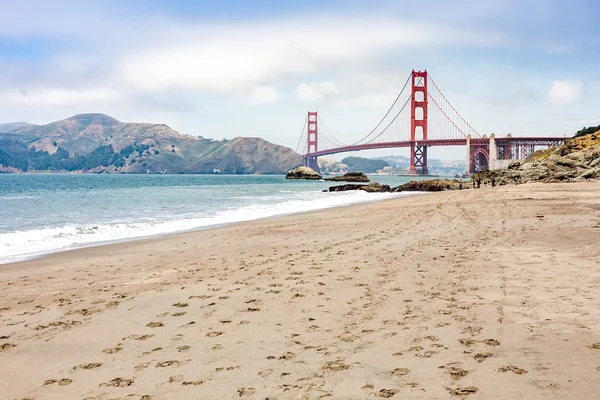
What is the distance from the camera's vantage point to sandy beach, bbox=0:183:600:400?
331 cm

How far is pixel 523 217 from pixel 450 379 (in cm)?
1153

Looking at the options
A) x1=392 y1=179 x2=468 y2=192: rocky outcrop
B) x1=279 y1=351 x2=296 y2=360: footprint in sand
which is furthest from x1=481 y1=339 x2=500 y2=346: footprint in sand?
x1=392 y1=179 x2=468 y2=192: rocky outcrop

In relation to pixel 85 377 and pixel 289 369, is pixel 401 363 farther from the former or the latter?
pixel 85 377

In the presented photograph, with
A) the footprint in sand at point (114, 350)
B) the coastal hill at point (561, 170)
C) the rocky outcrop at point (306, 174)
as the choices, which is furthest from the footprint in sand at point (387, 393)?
the rocky outcrop at point (306, 174)

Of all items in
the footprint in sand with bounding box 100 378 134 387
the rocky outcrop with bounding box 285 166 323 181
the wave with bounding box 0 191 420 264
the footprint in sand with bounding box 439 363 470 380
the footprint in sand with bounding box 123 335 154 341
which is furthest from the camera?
the rocky outcrop with bounding box 285 166 323 181

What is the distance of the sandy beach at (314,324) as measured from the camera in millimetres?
3312

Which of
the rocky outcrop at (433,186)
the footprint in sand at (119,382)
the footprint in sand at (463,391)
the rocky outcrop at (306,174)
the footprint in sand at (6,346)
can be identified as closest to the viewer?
the footprint in sand at (463,391)

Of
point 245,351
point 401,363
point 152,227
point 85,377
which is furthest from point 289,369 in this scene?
point 152,227

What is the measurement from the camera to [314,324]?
4.64 meters

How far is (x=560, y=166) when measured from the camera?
115ft

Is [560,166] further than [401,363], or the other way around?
[560,166]

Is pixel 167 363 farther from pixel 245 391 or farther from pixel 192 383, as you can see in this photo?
pixel 245 391

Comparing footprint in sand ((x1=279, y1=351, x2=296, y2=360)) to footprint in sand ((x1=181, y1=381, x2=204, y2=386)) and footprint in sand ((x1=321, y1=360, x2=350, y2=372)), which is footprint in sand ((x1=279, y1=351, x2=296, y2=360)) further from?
footprint in sand ((x1=181, y1=381, x2=204, y2=386))

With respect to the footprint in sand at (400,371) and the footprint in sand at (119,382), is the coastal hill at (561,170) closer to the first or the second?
the footprint in sand at (400,371)
